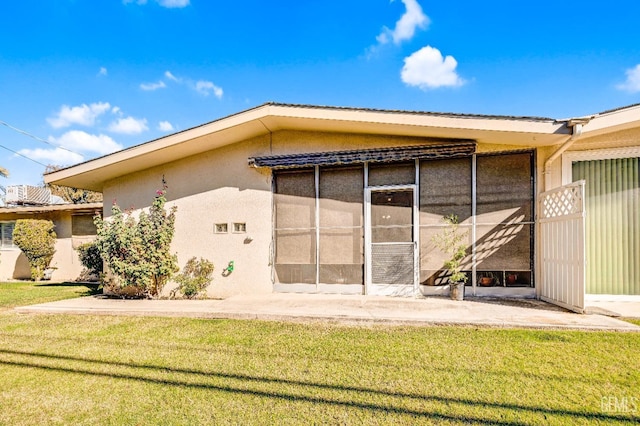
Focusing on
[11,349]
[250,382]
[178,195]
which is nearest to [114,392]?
[250,382]

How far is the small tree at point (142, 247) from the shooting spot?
7555 mm

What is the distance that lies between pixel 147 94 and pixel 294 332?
18.5 metres

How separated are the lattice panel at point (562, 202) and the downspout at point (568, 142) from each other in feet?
1.32

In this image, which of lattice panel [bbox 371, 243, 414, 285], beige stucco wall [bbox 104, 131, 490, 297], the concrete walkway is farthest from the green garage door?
beige stucco wall [bbox 104, 131, 490, 297]

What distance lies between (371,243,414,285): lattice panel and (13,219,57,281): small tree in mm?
11990

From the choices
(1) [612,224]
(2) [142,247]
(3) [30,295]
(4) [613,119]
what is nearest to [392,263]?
(1) [612,224]

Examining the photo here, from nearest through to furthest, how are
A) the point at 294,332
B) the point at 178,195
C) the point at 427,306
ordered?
the point at 294,332, the point at 427,306, the point at 178,195

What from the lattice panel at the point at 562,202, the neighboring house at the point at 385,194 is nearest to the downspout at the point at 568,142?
the neighboring house at the point at 385,194

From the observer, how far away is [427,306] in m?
6.03

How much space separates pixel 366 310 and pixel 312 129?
4.10 m

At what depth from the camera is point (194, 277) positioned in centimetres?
801

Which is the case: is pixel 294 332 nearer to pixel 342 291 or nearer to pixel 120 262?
pixel 342 291

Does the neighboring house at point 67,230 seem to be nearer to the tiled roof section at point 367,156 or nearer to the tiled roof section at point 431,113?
the tiled roof section at point 367,156

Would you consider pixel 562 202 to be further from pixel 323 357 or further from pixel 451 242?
pixel 323 357
